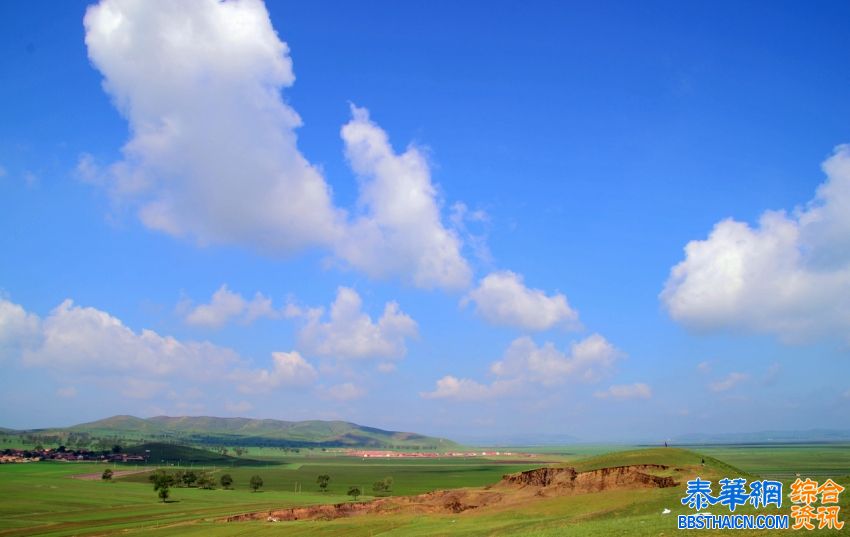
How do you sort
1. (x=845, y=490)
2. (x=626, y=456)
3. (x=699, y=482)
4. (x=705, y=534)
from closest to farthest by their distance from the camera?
(x=705, y=534), (x=699, y=482), (x=845, y=490), (x=626, y=456)

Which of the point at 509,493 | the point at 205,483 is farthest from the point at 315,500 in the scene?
the point at 509,493

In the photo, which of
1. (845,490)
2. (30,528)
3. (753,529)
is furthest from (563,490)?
(30,528)

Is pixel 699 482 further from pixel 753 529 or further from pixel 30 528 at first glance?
pixel 30 528

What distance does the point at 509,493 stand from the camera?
8006 centimetres

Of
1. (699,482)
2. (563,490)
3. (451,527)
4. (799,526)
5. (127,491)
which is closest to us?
(799,526)

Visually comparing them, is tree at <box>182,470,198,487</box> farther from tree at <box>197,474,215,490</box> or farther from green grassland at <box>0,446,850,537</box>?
green grassland at <box>0,446,850,537</box>

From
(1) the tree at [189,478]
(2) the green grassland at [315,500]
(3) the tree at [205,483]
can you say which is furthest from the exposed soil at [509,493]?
(1) the tree at [189,478]

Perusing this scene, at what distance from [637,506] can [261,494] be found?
123705 mm

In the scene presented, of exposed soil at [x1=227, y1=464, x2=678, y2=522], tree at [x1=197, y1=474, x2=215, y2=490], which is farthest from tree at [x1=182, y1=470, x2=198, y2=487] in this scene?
exposed soil at [x1=227, y1=464, x2=678, y2=522]

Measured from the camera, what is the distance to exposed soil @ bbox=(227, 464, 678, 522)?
70725 millimetres

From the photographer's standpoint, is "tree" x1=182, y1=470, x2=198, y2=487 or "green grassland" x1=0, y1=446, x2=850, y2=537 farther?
"tree" x1=182, y1=470, x2=198, y2=487

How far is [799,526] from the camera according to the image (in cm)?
2573

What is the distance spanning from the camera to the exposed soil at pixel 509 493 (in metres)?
70.7

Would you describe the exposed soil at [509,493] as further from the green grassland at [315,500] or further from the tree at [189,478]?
the tree at [189,478]
